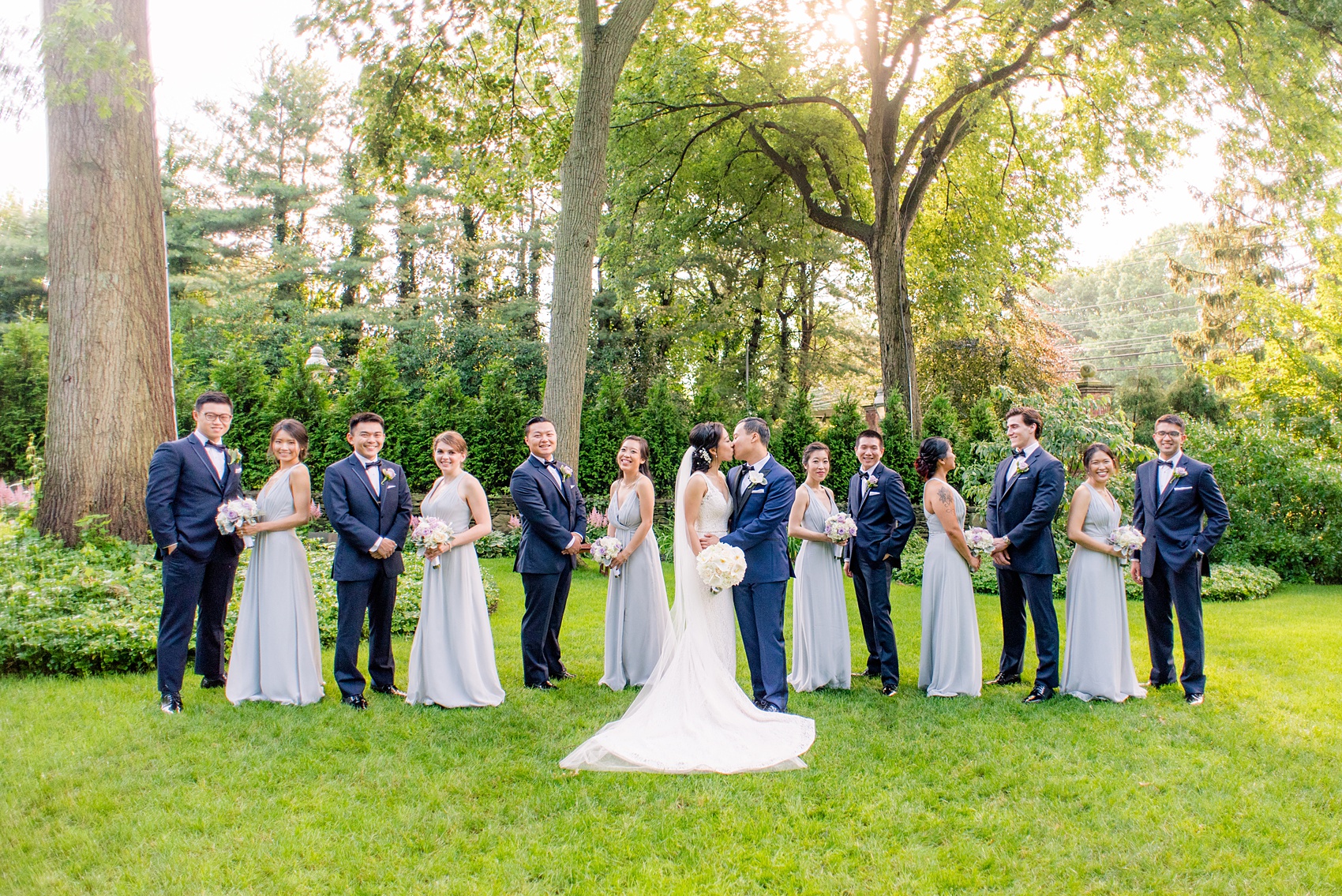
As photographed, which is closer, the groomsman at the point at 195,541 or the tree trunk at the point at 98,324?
the groomsman at the point at 195,541

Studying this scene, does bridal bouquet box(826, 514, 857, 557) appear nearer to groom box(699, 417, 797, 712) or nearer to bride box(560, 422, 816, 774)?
groom box(699, 417, 797, 712)

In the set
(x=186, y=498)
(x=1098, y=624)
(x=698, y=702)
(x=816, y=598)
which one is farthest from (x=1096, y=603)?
(x=186, y=498)

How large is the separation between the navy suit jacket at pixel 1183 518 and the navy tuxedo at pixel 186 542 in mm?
6879

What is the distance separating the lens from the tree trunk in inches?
341

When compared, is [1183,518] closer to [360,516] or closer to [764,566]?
[764,566]

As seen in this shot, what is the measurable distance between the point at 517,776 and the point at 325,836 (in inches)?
42.8

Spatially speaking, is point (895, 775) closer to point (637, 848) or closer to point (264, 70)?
point (637, 848)

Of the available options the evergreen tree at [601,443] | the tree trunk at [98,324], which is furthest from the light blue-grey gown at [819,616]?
the evergreen tree at [601,443]

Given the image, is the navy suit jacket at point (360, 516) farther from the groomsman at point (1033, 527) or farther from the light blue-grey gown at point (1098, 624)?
the light blue-grey gown at point (1098, 624)

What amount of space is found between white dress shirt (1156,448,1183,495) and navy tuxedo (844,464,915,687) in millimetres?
1870

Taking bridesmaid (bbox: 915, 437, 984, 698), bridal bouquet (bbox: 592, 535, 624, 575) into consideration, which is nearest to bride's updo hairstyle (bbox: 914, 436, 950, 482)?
bridesmaid (bbox: 915, 437, 984, 698)

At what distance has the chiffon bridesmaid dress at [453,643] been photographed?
19.9 feet

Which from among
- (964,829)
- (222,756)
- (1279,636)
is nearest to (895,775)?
(964,829)

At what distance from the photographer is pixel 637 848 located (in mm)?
3896
